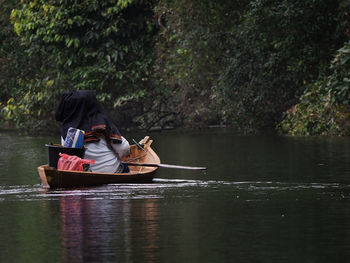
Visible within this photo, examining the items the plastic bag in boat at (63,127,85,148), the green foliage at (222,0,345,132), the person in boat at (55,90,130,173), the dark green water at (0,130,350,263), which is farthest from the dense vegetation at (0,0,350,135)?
the plastic bag in boat at (63,127,85,148)

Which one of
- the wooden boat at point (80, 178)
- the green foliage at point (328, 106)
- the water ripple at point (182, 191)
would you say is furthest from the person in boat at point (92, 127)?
the green foliage at point (328, 106)

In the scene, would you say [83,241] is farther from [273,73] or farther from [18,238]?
[273,73]

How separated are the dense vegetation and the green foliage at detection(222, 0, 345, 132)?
0.13 feet

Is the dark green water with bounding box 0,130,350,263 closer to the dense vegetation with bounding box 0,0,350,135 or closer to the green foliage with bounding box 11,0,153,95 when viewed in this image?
the dense vegetation with bounding box 0,0,350,135

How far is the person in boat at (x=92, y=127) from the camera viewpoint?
1579cm

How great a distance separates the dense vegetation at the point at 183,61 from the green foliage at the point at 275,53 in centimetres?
4

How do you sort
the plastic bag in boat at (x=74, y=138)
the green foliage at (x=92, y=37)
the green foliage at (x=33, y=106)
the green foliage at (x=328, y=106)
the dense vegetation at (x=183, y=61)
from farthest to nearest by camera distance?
the green foliage at (x=33, y=106) → the green foliage at (x=92, y=37) → the dense vegetation at (x=183, y=61) → the green foliage at (x=328, y=106) → the plastic bag in boat at (x=74, y=138)

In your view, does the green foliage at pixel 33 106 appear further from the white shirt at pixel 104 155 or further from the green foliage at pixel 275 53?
the white shirt at pixel 104 155

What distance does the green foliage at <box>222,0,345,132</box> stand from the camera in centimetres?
2703

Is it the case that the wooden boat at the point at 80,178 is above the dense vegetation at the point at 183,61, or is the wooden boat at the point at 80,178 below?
below

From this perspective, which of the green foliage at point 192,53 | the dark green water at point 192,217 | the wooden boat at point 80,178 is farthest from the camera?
the green foliage at point 192,53

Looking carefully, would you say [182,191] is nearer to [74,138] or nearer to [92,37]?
[74,138]

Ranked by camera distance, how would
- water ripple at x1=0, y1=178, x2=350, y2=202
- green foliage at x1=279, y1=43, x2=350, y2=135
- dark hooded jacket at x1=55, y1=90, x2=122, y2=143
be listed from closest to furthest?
water ripple at x1=0, y1=178, x2=350, y2=202 → dark hooded jacket at x1=55, y1=90, x2=122, y2=143 → green foliage at x1=279, y1=43, x2=350, y2=135

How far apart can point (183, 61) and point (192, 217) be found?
892 inches
